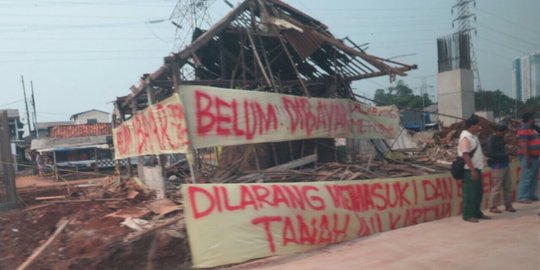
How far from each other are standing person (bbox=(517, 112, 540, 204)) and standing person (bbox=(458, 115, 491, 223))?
1.74 metres

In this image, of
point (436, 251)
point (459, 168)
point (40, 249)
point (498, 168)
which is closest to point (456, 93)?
point (498, 168)

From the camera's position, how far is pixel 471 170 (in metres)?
6.61

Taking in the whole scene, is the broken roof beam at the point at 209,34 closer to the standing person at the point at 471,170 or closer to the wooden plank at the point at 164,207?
the wooden plank at the point at 164,207

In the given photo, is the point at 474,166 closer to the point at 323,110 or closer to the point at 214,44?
the point at 323,110

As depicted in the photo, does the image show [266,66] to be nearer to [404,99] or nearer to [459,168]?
[459,168]

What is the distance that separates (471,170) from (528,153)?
84.5 inches

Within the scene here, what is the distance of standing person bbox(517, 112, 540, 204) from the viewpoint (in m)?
7.89

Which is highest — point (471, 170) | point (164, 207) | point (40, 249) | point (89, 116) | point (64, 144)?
point (89, 116)

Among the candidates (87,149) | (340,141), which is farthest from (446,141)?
(87,149)

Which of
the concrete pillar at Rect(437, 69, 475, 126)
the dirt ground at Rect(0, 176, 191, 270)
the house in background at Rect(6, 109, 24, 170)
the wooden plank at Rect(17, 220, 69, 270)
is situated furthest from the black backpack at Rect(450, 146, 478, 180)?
the house in background at Rect(6, 109, 24, 170)

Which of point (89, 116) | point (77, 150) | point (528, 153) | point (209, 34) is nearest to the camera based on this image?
point (528, 153)

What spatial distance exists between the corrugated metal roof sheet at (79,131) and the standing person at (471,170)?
120 ft

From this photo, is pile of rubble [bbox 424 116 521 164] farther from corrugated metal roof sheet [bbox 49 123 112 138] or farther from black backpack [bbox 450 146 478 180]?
corrugated metal roof sheet [bbox 49 123 112 138]

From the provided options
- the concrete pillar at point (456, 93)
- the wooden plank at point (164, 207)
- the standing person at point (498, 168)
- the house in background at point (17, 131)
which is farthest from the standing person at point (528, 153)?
the house in background at point (17, 131)
